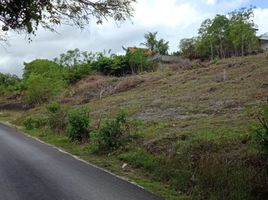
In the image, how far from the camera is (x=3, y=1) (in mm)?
9219

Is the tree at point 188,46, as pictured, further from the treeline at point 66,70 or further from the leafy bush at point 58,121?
the leafy bush at point 58,121

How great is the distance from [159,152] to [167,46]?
70.8 meters

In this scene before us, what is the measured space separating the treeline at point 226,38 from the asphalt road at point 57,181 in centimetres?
4163

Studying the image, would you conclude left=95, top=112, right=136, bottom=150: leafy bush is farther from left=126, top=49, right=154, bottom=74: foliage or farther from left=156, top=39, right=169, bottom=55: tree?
left=156, top=39, right=169, bottom=55: tree

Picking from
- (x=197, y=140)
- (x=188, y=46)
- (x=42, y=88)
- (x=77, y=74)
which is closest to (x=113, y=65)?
(x=77, y=74)

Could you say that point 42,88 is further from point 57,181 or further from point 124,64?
point 57,181

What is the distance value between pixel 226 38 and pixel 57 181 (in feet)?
168

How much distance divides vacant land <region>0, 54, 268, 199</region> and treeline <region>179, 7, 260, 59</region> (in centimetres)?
2354

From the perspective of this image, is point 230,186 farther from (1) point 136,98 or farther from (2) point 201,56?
(2) point 201,56

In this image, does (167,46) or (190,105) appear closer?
(190,105)

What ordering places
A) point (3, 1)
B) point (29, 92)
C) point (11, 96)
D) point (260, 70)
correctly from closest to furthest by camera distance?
point (3, 1) → point (260, 70) → point (29, 92) → point (11, 96)

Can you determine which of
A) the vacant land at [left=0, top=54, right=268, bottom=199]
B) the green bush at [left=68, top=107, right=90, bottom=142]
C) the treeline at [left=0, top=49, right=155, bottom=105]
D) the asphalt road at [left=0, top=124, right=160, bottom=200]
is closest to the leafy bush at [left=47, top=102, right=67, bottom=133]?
the vacant land at [left=0, top=54, right=268, bottom=199]

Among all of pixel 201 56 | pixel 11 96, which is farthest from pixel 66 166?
pixel 11 96

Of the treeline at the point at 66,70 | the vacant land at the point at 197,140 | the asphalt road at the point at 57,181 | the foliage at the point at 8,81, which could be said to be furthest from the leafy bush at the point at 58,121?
the foliage at the point at 8,81
